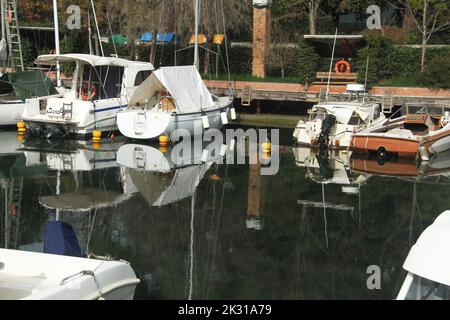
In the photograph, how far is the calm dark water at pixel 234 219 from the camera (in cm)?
1011

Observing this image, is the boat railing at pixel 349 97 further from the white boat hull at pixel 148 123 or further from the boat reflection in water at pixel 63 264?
the boat reflection in water at pixel 63 264

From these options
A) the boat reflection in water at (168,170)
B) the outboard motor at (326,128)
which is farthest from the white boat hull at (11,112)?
the outboard motor at (326,128)

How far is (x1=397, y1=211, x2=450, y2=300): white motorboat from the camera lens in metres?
6.62

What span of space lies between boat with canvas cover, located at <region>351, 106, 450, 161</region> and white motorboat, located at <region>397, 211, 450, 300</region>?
13.9 meters

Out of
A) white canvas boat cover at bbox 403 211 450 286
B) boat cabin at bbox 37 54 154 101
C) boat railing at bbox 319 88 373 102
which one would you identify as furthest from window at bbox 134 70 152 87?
white canvas boat cover at bbox 403 211 450 286

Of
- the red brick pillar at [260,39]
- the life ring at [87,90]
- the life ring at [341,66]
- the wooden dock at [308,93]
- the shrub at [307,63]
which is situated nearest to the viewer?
the life ring at [87,90]

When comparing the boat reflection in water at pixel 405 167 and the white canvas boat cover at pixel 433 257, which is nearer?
the white canvas boat cover at pixel 433 257

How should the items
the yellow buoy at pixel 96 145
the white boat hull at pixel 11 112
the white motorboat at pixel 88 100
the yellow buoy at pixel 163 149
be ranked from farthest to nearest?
1. the white boat hull at pixel 11 112
2. the white motorboat at pixel 88 100
3. the yellow buoy at pixel 96 145
4. the yellow buoy at pixel 163 149

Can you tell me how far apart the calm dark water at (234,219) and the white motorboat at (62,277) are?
63.2 inches

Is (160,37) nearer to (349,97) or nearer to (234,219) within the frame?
(349,97)

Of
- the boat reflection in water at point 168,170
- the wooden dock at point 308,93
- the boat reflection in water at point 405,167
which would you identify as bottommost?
the boat reflection in water at point 405,167

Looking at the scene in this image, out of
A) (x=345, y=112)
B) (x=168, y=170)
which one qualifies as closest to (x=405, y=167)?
(x=345, y=112)

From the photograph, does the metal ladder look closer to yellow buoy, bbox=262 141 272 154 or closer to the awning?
yellow buoy, bbox=262 141 272 154

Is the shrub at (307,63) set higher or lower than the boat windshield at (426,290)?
higher
